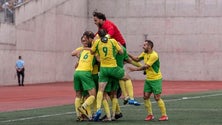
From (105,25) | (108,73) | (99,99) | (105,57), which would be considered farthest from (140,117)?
(105,25)

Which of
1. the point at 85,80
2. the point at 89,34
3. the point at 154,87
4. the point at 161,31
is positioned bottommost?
the point at 154,87

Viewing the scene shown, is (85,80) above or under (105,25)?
under

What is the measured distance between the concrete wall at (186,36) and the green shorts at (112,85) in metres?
30.0

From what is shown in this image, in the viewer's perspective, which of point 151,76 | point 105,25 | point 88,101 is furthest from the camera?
point 105,25

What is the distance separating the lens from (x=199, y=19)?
146ft

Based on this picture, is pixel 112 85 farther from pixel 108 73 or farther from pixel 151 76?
pixel 151 76

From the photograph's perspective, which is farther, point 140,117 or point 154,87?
point 140,117

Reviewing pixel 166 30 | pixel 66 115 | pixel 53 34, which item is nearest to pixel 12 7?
pixel 53 34

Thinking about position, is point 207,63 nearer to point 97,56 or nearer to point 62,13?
point 62,13

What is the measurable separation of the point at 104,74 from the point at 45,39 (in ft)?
90.1

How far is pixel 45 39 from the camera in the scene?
41.4m

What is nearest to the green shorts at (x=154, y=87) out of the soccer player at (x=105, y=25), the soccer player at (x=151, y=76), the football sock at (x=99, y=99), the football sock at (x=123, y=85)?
the soccer player at (x=151, y=76)

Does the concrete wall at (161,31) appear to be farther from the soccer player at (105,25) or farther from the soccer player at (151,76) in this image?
the soccer player at (151,76)

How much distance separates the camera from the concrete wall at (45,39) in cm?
3893
